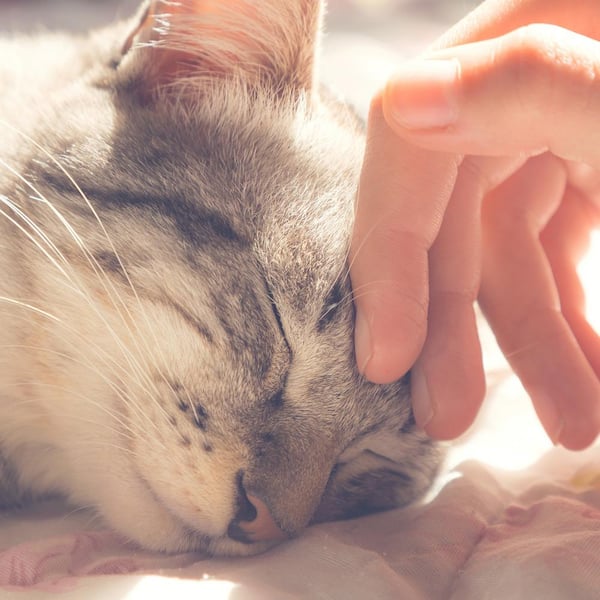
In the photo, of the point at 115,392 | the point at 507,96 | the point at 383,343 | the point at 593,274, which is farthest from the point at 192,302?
the point at 593,274

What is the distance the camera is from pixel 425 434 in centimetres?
113

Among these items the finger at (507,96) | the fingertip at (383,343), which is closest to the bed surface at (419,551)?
the fingertip at (383,343)

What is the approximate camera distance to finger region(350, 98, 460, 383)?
3.24 ft

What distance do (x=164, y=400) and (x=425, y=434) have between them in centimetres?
42

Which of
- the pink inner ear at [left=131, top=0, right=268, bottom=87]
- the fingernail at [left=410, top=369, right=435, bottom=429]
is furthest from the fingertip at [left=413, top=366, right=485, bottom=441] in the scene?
the pink inner ear at [left=131, top=0, right=268, bottom=87]

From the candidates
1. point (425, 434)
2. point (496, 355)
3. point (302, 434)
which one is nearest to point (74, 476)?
point (302, 434)

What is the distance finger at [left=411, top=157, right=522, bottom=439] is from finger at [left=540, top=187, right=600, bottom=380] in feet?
0.98

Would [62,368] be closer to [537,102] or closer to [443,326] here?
[443,326]

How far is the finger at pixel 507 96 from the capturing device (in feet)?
2.34

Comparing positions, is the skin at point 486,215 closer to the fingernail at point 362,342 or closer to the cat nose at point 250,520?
the fingernail at point 362,342

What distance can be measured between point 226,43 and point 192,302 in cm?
44

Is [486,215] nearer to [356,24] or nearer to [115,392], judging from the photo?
[115,392]

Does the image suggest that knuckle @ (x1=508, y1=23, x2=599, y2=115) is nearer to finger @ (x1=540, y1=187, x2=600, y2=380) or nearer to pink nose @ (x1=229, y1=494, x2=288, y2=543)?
pink nose @ (x1=229, y1=494, x2=288, y2=543)

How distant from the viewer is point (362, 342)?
3.26ft
